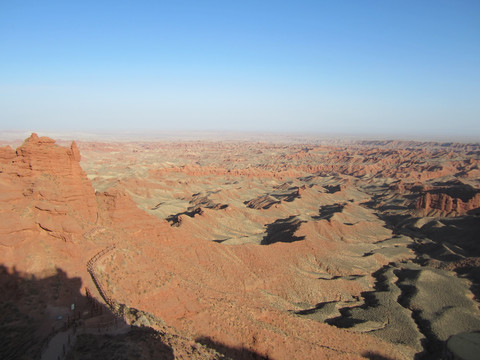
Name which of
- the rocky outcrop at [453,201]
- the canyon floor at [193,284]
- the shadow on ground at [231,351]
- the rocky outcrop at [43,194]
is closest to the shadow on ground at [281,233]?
the canyon floor at [193,284]

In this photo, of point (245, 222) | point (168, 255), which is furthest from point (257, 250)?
point (245, 222)

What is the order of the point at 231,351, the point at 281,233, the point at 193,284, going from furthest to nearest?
the point at 281,233 < the point at 193,284 < the point at 231,351

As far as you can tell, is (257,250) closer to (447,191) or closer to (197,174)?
(447,191)

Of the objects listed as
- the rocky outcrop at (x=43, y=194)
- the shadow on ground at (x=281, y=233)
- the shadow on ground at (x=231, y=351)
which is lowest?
the shadow on ground at (x=281, y=233)

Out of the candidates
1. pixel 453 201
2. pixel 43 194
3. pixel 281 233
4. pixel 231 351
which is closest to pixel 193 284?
pixel 231 351

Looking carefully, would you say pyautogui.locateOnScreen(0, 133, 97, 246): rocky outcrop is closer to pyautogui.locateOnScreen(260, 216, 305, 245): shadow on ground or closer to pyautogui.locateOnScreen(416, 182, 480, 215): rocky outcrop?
pyautogui.locateOnScreen(260, 216, 305, 245): shadow on ground

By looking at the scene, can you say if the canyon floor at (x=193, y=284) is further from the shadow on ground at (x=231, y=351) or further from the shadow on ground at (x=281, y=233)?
the shadow on ground at (x=281, y=233)

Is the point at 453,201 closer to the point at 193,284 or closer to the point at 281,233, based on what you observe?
the point at 281,233

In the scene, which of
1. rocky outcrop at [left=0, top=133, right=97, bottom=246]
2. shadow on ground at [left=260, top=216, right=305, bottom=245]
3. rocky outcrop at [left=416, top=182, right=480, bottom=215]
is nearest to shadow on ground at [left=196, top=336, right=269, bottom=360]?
rocky outcrop at [left=0, top=133, right=97, bottom=246]
